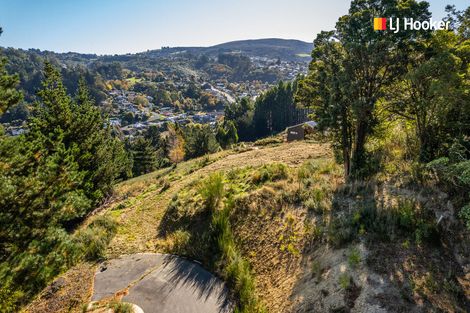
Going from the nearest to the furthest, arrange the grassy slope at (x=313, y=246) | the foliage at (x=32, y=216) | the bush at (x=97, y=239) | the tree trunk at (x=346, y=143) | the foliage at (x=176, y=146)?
the grassy slope at (x=313, y=246) < the foliage at (x=32, y=216) < the bush at (x=97, y=239) < the tree trunk at (x=346, y=143) < the foliage at (x=176, y=146)

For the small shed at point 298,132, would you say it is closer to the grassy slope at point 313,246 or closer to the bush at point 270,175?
the grassy slope at point 313,246

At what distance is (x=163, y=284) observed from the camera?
8.07m

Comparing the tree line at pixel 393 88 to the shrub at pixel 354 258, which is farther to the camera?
the tree line at pixel 393 88

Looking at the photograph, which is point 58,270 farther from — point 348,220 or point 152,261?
point 348,220

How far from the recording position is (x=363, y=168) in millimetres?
11016

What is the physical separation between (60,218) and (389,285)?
9.20 metres

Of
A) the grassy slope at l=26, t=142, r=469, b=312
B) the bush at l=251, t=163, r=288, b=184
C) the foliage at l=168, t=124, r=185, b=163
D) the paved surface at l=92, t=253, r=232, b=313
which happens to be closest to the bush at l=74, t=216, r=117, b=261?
the grassy slope at l=26, t=142, r=469, b=312

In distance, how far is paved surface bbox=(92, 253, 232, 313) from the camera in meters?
7.31

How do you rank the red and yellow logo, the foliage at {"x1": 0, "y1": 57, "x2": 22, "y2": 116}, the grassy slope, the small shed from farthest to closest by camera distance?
1. the small shed
2. the red and yellow logo
3. the foliage at {"x1": 0, "y1": 57, "x2": 22, "y2": 116}
4. the grassy slope

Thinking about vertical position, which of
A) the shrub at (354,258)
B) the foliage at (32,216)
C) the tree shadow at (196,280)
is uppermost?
the foliage at (32,216)

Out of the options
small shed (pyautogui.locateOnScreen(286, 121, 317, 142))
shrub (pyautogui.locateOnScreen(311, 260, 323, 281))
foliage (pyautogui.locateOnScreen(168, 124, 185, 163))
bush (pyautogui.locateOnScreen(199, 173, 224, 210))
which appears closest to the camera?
shrub (pyautogui.locateOnScreen(311, 260, 323, 281))

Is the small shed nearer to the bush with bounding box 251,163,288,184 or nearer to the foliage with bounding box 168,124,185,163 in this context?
the bush with bounding box 251,163,288,184

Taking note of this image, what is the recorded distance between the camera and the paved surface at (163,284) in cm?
731

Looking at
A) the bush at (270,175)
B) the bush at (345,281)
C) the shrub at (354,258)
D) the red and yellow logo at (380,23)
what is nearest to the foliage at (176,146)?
the bush at (270,175)
